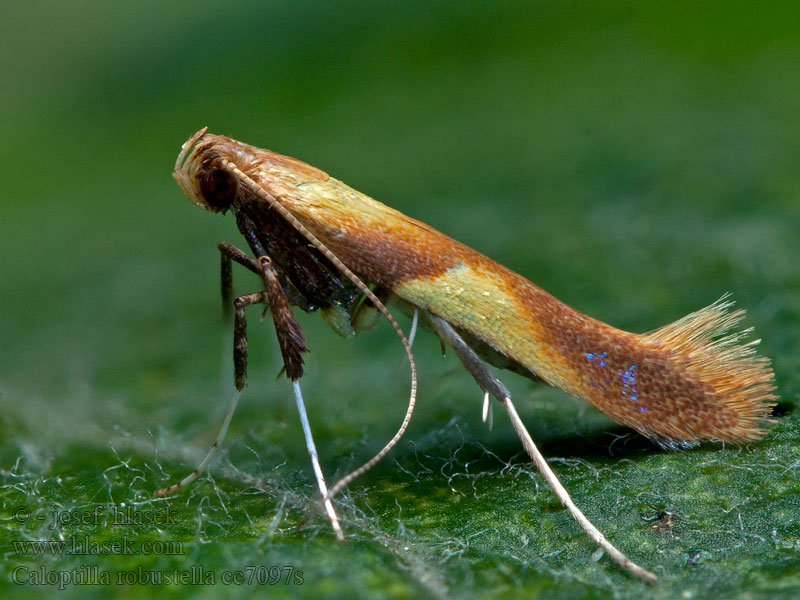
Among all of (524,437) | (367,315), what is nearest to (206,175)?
(367,315)

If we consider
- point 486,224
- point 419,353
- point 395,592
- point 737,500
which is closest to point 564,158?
point 486,224

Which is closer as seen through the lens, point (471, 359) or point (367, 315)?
point (471, 359)

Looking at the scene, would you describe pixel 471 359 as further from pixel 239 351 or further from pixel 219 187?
pixel 219 187

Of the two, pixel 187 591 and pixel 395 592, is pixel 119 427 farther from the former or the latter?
pixel 395 592

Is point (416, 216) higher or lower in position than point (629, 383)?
higher

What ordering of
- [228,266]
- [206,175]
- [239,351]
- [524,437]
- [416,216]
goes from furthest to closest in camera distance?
[416,216] < [228,266] < [206,175] < [239,351] < [524,437]

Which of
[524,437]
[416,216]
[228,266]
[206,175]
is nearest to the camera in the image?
[524,437]

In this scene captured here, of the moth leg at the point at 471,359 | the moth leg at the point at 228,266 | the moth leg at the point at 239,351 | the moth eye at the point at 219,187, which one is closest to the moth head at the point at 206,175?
the moth eye at the point at 219,187

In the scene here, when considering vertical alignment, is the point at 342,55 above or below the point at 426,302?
above
